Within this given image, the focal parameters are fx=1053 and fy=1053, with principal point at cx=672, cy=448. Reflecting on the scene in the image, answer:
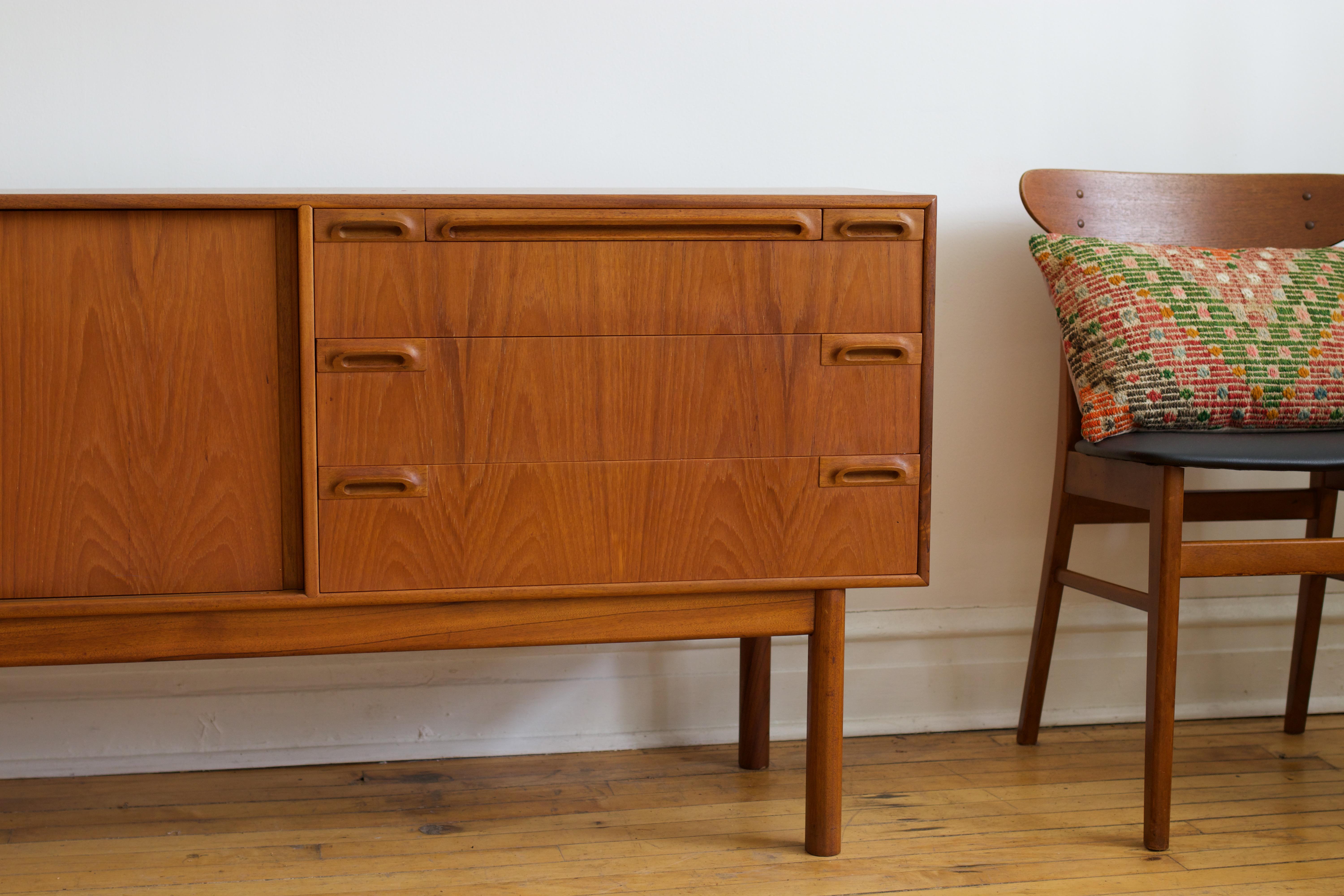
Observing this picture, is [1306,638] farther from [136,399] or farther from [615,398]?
[136,399]

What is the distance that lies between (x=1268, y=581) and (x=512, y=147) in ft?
4.95

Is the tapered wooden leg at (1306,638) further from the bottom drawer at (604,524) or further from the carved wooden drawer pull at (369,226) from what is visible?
the carved wooden drawer pull at (369,226)

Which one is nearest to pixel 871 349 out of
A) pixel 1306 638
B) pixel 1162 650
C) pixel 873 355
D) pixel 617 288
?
pixel 873 355

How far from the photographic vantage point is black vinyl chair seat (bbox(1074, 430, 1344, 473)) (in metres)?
1.24

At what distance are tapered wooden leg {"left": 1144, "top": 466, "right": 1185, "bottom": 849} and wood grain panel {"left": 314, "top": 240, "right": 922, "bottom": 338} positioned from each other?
396mm

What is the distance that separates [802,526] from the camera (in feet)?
4.06

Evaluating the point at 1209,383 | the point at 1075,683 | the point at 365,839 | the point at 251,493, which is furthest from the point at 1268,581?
the point at 251,493

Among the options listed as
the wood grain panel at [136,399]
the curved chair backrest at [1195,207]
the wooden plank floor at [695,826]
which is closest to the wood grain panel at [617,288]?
the wood grain panel at [136,399]

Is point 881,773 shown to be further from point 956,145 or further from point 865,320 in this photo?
point 956,145

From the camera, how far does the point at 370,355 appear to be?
3.82 feet

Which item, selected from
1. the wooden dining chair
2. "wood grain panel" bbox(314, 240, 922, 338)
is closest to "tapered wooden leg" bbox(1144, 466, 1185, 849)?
the wooden dining chair

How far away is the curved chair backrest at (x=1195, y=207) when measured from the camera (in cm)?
158

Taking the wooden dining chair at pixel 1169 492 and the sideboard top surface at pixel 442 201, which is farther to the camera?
the wooden dining chair at pixel 1169 492

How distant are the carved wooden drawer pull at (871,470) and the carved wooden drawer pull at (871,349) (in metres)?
0.11
